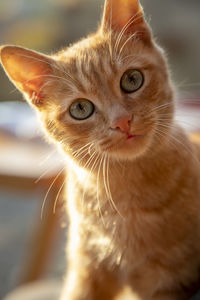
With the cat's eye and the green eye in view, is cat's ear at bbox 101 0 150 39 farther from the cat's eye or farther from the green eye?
the green eye

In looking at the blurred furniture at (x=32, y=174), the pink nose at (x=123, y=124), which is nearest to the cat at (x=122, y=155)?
the pink nose at (x=123, y=124)

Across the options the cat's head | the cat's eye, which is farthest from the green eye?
the cat's eye

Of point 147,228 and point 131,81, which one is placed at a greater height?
point 131,81

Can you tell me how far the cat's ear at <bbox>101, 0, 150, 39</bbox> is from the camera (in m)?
1.13

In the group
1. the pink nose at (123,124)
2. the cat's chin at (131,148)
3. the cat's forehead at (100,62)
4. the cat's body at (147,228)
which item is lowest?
the cat's body at (147,228)

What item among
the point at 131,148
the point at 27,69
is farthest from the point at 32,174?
the point at 131,148

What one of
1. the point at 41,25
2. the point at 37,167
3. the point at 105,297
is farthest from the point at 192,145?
the point at 41,25

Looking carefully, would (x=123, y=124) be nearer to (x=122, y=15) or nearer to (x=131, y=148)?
(x=131, y=148)

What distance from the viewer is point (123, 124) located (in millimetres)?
1004

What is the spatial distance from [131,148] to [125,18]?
1.30 feet

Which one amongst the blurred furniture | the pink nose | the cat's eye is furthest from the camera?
the blurred furniture

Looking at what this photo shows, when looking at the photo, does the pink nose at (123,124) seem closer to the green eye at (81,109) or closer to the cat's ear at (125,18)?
the green eye at (81,109)

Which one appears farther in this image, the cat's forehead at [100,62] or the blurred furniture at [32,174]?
the blurred furniture at [32,174]

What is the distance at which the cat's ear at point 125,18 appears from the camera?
1.13 m
